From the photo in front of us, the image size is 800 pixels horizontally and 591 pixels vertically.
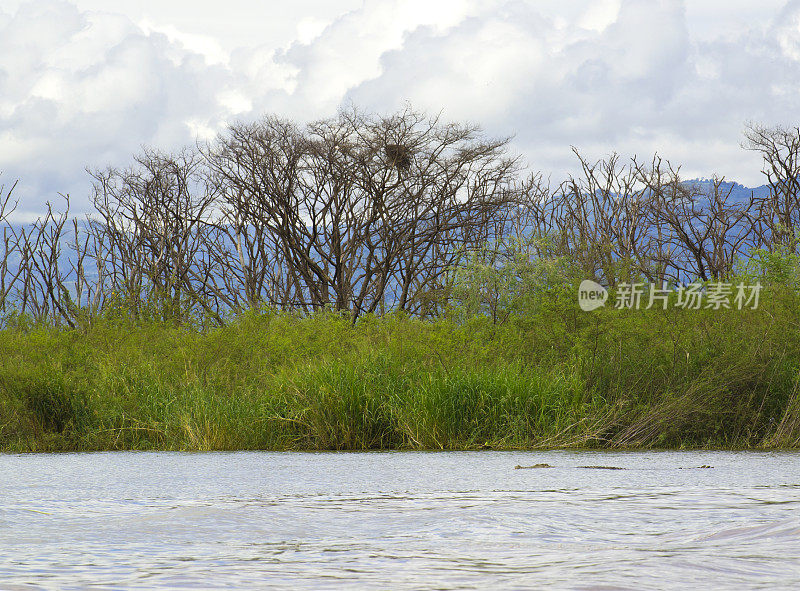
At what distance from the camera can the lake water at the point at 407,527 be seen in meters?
2.64

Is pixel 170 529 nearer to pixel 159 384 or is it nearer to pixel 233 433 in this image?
pixel 233 433

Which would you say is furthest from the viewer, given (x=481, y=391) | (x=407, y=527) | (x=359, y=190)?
(x=359, y=190)

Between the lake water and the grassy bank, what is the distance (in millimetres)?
2348

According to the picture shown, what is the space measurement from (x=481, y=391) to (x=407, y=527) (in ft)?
19.5

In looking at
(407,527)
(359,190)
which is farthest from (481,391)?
(359,190)

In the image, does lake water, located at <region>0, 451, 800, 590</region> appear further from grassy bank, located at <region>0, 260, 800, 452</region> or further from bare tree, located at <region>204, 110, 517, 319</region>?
bare tree, located at <region>204, 110, 517, 319</region>

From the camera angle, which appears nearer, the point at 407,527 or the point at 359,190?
the point at 407,527

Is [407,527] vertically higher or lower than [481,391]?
lower

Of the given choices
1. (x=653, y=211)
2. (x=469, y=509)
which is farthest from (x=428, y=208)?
(x=469, y=509)

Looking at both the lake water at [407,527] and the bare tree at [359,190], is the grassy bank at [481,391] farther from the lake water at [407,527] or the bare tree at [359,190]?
the bare tree at [359,190]

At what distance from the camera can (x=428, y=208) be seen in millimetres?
33062

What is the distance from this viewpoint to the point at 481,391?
976 cm

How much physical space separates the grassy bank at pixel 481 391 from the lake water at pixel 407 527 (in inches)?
92.4

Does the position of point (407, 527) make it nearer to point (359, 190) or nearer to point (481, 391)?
point (481, 391)
